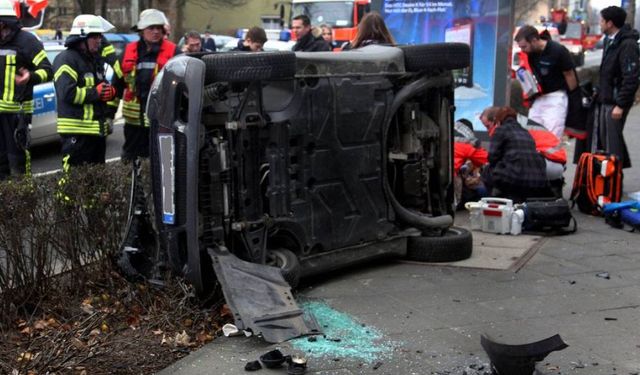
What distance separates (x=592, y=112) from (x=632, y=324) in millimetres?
4442

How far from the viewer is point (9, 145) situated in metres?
8.03

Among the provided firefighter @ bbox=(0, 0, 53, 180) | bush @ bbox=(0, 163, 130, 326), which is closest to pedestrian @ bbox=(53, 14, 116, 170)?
firefighter @ bbox=(0, 0, 53, 180)

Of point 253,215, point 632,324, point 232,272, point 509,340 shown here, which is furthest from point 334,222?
point 632,324

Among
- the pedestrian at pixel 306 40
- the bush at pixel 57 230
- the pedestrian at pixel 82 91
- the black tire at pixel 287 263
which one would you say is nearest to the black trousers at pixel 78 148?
the pedestrian at pixel 82 91

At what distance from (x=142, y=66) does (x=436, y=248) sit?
3260 millimetres

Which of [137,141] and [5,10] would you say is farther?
[137,141]

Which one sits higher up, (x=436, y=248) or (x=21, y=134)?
(x=21, y=134)

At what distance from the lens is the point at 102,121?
7508mm

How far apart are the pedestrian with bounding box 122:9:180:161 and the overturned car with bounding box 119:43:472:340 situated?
2.43 metres

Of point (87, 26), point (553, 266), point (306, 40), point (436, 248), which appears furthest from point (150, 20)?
point (553, 266)

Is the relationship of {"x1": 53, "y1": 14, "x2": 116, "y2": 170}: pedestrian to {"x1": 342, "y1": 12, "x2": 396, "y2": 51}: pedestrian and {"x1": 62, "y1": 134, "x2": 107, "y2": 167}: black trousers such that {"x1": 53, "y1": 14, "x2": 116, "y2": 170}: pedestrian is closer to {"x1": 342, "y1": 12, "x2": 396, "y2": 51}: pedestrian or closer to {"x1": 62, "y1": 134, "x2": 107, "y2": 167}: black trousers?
{"x1": 62, "y1": 134, "x2": 107, "y2": 167}: black trousers

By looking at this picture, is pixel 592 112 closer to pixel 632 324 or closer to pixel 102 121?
pixel 632 324

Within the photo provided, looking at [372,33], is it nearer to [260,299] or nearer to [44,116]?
[260,299]

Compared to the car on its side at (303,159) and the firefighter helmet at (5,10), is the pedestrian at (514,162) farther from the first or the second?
the firefighter helmet at (5,10)
